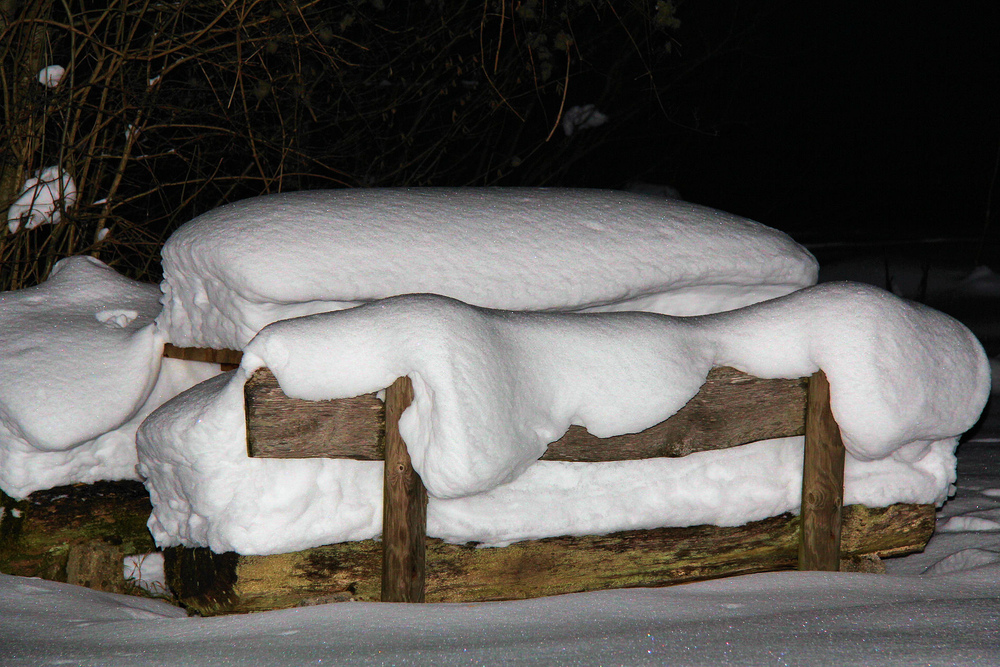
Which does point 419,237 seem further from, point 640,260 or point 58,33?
point 58,33

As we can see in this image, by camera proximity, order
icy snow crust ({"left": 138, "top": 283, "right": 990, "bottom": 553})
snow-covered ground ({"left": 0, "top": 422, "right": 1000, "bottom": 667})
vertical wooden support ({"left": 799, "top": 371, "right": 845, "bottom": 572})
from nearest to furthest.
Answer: snow-covered ground ({"left": 0, "top": 422, "right": 1000, "bottom": 667}) < icy snow crust ({"left": 138, "top": 283, "right": 990, "bottom": 553}) < vertical wooden support ({"left": 799, "top": 371, "right": 845, "bottom": 572})

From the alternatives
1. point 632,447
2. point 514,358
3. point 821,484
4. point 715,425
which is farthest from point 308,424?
point 821,484

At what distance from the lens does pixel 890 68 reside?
63.8ft

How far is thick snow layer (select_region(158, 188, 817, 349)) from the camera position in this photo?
7.65 ft

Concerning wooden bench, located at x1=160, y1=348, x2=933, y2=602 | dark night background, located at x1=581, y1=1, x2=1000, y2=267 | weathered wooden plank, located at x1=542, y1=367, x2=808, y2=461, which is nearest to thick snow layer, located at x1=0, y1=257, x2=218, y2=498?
wooden bench, located at x1=160, y1=348, x2=933, y2=602

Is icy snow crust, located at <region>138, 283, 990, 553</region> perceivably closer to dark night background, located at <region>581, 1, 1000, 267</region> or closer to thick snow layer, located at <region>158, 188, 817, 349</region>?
thick snow layer, located at <region>158, 188, 817, 349</region>

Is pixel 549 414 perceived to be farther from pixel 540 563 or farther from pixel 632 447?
pixel 540 563

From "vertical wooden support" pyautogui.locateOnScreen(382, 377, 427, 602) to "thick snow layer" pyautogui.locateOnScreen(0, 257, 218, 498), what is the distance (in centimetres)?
103

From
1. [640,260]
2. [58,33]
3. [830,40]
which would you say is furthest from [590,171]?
[830,40]

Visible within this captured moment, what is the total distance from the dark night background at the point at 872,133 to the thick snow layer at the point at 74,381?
1125cm

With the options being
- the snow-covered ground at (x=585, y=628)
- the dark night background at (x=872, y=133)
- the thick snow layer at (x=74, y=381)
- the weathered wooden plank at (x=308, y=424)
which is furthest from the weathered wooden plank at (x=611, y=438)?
the dark night background at (x=872, y=133)

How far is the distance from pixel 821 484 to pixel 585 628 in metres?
0.96

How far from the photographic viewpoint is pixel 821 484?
8.32ft

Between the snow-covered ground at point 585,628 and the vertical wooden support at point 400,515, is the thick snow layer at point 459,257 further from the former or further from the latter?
the snow-covered ground at point 585,628
